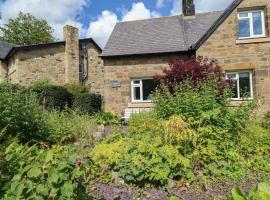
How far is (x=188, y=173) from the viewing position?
5676 mm

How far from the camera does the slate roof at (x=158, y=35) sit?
16.5 meters

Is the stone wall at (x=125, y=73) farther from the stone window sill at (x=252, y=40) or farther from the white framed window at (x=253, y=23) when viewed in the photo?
the white framed window at (x=253, y=23)

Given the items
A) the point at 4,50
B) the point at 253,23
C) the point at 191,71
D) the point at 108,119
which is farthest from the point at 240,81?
the point at 4,50

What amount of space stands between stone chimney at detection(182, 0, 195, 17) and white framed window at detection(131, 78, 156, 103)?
552cm

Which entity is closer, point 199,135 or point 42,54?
point 199,135

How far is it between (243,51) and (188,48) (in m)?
2.73

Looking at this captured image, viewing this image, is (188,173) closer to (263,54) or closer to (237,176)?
(237,176)

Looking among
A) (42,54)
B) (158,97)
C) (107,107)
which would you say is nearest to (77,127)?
(158,97)

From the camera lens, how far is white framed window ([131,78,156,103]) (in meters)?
16.5

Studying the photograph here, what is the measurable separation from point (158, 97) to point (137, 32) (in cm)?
1078

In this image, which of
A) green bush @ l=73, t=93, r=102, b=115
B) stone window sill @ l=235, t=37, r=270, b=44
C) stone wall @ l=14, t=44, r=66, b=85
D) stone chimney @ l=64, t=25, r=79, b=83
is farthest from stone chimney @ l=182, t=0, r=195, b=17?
stone wall @ l=14, t=44, r=66, b=85

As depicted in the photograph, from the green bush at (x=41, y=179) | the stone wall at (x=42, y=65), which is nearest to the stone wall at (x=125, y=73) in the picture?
the stone wall at (x=42, y=65)

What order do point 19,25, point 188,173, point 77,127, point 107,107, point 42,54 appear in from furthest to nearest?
point 19,25 < point 42,54 < point 107,107 < point 77,127 < point 188,173

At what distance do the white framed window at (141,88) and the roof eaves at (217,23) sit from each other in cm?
303
